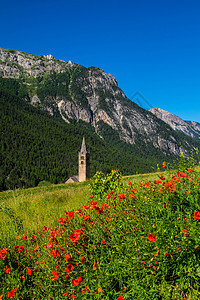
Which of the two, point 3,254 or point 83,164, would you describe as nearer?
point 3,254

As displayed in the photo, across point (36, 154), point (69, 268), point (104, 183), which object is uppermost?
point (36, 154)

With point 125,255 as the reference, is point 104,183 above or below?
above

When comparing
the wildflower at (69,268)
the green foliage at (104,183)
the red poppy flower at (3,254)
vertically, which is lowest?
the red poppy flower at (3,254)

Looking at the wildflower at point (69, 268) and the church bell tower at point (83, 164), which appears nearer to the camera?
the wildflower at point (69, 268)

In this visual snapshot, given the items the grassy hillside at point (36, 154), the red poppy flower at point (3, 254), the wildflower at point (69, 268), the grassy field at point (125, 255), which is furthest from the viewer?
the grassy hillside at point (36, 154)

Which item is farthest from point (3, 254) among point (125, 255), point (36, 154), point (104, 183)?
point (36, 154)

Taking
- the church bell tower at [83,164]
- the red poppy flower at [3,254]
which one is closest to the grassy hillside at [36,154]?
the church bell tower at [83,164]

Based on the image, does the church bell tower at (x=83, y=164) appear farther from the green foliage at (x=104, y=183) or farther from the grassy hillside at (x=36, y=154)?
the green foliage at (x=104, y=183)

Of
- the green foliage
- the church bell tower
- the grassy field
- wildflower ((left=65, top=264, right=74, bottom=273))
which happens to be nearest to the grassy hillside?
the church bell tower

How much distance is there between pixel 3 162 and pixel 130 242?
131 metres

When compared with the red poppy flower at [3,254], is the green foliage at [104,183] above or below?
above

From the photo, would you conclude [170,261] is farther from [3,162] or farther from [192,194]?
[3,162]

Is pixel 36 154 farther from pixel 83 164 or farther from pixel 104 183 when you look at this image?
pixel 104 183

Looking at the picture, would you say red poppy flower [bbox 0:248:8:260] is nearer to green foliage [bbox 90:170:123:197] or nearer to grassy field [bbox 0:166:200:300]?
grassy field [bbox 0:166:200:300]
